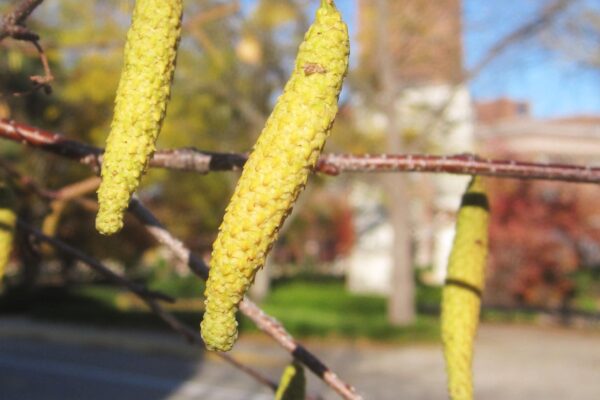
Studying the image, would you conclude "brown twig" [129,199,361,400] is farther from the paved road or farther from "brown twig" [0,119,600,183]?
the paved road

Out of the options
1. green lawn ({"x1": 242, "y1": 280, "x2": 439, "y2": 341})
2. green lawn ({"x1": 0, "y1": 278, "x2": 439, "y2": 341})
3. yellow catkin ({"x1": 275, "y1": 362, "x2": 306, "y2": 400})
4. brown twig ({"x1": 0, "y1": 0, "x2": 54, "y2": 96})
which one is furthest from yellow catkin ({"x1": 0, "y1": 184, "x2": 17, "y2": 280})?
green lawn ({"x1": 242, "y1": 280, "x2": 439, "y2": 341})

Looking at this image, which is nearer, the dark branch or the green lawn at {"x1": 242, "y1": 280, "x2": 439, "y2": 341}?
the dark branch

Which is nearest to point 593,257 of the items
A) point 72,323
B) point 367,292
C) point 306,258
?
point 367,292

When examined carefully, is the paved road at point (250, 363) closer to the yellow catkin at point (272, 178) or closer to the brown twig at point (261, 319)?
the brown twig at point (261, 319)

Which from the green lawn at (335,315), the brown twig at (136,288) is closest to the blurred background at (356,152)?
the green lawn at (335,315)

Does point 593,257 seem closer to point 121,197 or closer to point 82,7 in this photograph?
point 82,7

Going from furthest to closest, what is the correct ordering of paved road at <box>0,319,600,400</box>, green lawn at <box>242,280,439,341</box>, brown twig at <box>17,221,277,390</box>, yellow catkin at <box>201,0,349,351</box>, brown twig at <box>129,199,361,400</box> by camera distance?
green lawn at <box>242,280,439,341</box>, paved road at <box>0,319,600,400</box>, brown twig at <box>17,221,277,390</box>, brown twig at <box>129,199,361,400</box>, yellow catkin at <box>201,0,349,351</box>
